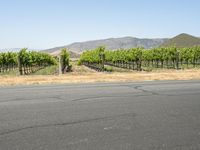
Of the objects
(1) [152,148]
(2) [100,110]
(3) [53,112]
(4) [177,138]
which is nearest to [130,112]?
(2) [100,110]

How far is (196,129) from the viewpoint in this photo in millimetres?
7367

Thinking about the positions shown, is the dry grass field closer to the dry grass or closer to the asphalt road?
the dry grass

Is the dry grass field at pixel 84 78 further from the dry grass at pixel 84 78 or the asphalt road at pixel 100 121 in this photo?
the asphalt road at pixel 100 121

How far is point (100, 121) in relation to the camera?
8109mm

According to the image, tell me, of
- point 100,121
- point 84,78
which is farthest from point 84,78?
point 100,121

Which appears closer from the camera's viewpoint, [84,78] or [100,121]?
[100,121]

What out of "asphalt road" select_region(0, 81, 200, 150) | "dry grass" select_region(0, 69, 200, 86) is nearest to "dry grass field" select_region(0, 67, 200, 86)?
"dry grass" select_region(0, 69, 200, 86)

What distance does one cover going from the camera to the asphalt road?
20.8ft

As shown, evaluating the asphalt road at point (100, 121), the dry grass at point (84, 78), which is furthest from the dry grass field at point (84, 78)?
the asphalt road at point (100, 121)

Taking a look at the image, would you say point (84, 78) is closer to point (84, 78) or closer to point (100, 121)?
point (84, 78)

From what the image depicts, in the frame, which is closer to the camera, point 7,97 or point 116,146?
point 116,146

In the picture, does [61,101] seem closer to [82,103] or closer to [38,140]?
[82,103]

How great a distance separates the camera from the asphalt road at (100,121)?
6.35m

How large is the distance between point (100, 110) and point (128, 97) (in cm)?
250
